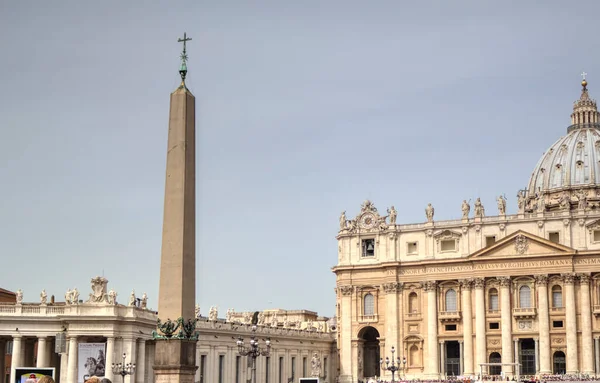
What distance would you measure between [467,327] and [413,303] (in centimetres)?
589

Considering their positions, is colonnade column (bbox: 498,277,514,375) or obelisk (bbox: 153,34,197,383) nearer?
obelisk (bbox: 153,34,197,383)

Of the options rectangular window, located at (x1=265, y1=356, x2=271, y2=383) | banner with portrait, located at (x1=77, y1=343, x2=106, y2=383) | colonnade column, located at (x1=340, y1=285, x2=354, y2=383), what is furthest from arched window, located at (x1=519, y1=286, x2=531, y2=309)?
banner with portrait, located at (x1=77, y1=343, x2=106, y2=383)

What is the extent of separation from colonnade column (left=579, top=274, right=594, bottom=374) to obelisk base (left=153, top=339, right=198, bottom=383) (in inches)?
2486

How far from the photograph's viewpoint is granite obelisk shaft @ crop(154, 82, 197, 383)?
23781 millimetres

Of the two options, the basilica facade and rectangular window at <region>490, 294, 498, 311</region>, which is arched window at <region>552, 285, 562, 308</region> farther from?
rectangular window at <region>490, 294, 498, 311</region>

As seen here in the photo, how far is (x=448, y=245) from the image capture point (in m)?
88.0

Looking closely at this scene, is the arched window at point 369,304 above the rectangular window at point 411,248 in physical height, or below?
below

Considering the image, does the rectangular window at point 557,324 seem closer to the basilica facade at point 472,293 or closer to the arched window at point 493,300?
the basilica facade at point 472,293

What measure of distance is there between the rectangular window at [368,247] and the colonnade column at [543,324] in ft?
53.2

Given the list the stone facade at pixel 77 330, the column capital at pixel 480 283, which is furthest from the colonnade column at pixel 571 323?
the stone facade at pixel 77 330

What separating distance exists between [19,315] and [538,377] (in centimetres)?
4312

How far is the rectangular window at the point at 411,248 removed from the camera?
89.2 metres

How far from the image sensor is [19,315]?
58719 millimetres

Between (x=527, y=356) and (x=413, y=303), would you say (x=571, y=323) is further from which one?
(x=413, y=303)
